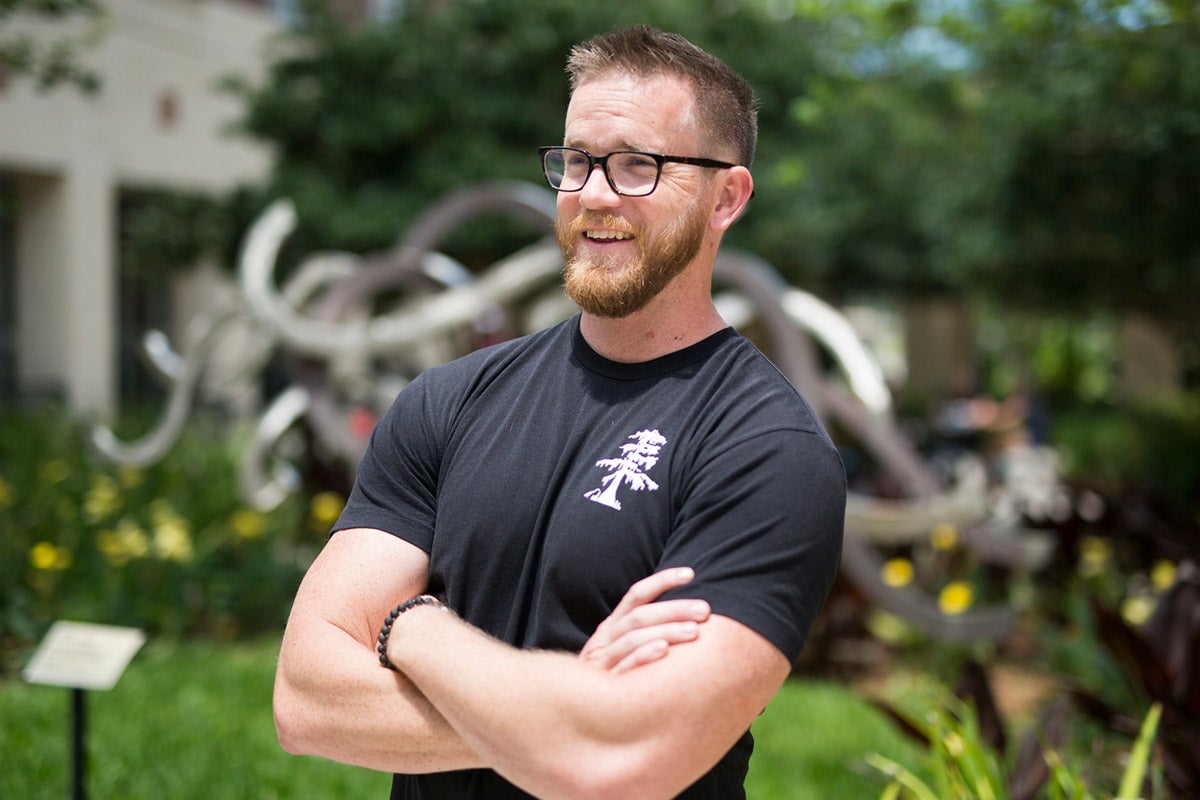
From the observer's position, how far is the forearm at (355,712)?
1854 millimetres

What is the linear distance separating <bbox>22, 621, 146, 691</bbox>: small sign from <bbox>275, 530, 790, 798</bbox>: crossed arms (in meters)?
1.89

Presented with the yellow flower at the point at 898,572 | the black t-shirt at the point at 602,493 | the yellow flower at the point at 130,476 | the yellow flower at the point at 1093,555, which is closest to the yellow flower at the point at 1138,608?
the yellow flower at the point at 1093,555

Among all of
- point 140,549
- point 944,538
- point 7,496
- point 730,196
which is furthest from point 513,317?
point 730,196

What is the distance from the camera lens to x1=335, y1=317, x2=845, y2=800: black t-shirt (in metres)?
1.77

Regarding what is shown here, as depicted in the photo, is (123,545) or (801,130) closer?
(123,545)

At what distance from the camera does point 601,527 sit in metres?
1.88

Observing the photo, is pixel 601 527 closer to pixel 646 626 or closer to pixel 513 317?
pixel 646 626

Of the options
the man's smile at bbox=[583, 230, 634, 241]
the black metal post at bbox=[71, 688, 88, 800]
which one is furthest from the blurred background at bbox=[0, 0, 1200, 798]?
the man's smile at bbox=[583, 230, 634, 241]

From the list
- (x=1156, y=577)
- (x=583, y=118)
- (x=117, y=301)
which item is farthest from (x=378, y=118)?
(x=583, y=118)

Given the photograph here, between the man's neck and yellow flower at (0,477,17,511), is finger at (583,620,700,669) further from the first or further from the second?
yellow flower at (0,477,17,511)

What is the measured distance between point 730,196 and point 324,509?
6.72 m

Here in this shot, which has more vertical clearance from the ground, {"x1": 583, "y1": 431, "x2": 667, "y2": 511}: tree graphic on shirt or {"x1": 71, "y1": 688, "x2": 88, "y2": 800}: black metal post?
{"x1": 583, "y1": 431, "x2": 667, "y2": 511}: tree graphic on shirt

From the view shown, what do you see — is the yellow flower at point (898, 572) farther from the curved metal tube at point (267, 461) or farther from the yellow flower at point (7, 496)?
the yellow flower at point (7, 496)

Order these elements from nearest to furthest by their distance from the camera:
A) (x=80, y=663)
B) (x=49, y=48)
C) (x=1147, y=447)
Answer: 1. (x=80, y=663)
2. (x=49, y=48)
3. (x=1147, y=447)
